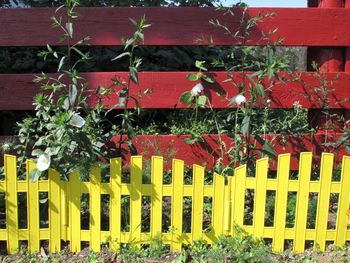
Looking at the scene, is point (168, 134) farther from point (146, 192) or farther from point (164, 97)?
point (146, 192)

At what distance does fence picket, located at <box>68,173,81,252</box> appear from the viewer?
3471 mm

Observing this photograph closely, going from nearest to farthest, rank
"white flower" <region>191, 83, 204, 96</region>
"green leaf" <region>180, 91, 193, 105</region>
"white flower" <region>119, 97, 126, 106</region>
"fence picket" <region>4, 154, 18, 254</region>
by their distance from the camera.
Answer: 1. "fence picket" <region>4, 154, 18, 254</region>
2. "white flower" <region>119, 97, 126, 106</region>
3. "white flower" <region>191, 83, 204, 96</region>
4. "green leaf" <region>180, 91, 193, 105</region>

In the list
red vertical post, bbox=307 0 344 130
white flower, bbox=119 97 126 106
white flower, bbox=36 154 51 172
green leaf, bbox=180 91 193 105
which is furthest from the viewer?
red vertical post, bbox=307 0 344 130

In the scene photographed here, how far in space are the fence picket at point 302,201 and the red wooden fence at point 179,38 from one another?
1035mm

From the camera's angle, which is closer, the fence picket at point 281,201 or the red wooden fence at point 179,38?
the fence picket at point 281,201

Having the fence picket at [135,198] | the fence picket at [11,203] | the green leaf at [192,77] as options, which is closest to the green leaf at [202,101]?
the green leaf at [192,77]

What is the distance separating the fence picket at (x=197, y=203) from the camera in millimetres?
3461

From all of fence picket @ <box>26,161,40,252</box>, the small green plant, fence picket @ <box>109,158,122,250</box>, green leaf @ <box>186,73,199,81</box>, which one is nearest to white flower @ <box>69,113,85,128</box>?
the small green plant

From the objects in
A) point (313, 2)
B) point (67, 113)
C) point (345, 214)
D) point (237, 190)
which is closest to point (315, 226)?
point (345, 214)

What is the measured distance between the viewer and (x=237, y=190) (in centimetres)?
349

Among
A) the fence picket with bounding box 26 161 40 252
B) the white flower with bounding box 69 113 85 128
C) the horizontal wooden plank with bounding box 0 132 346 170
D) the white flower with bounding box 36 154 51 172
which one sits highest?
the white flower with bounding box 69 113 85 128

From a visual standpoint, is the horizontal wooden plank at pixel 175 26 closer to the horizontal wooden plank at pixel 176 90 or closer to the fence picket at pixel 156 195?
the horizontal wooden plank at pixel 176 90

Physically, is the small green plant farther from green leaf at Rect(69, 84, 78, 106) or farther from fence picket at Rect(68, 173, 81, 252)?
fence picket at Rect(68, 173, 81, 252)

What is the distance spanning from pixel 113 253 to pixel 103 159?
790 millimetres
